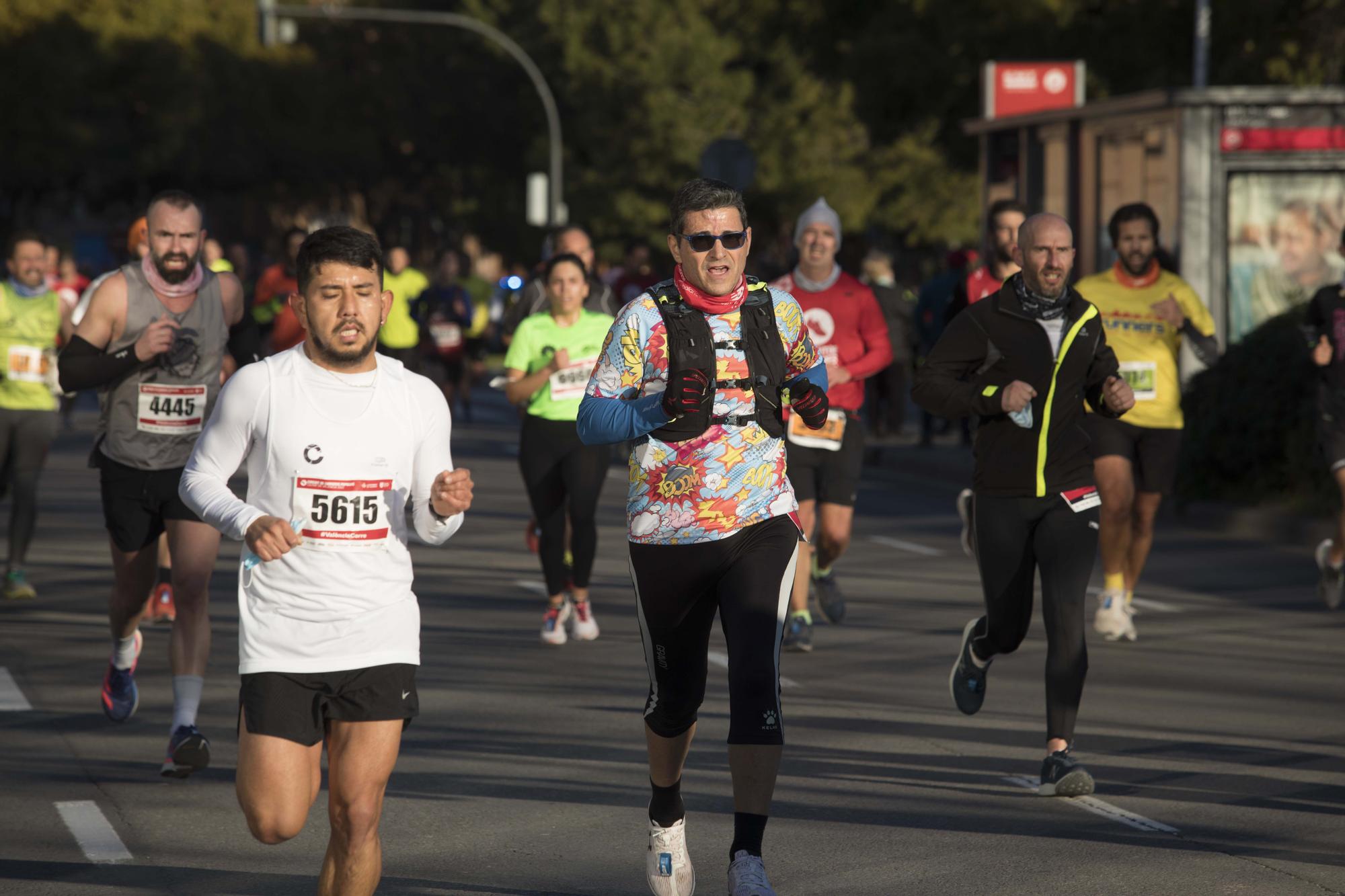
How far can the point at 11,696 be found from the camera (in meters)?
9.10

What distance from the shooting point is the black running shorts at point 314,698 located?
193 inches

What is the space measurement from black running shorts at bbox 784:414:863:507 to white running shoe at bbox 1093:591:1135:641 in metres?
1.31

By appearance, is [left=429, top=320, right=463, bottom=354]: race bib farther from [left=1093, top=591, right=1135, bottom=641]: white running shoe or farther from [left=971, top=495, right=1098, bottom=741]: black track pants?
[left=971, top=495, right=1098, bottom=741]: black track pants

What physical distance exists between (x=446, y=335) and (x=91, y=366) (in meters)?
17.8

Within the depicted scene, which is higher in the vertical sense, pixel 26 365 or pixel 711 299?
pixel 711 299

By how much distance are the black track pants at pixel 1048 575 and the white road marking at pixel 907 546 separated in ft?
22.0

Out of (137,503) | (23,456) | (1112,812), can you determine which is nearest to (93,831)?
(137,503)

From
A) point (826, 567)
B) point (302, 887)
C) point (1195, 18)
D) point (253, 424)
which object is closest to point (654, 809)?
point (302, 887)

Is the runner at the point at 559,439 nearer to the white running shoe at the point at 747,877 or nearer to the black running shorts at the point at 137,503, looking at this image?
the black running shorts at the point at 137,503

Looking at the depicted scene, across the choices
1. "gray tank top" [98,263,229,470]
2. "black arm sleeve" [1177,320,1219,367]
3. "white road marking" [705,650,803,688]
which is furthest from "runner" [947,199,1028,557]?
"gray tank top" [98,263,229,470]

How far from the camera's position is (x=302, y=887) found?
19.7 ft

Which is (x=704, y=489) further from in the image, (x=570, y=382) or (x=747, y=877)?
(x=570, y=382)

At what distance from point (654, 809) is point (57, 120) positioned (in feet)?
177

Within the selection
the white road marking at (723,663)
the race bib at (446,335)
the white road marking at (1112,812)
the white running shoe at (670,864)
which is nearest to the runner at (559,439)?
the white road marking at (723,663)
